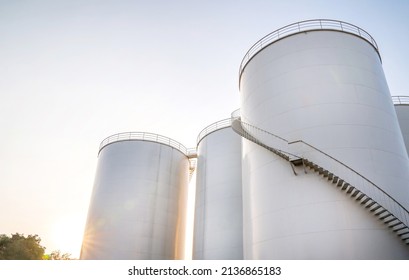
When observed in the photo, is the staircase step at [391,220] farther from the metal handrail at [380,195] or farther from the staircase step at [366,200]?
the staircase step at [366,200]

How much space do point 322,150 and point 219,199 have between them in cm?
1075

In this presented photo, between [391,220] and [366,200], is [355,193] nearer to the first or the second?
[366,200]

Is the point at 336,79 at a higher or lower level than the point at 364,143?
higher

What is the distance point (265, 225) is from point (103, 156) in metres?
17.9

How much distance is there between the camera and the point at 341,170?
11805 mm

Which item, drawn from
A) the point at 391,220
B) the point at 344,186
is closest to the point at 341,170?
the point at 344,186

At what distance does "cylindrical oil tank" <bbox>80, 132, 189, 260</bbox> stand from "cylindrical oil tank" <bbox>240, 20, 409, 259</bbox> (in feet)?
33.9

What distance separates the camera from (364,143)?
12195 millimetres

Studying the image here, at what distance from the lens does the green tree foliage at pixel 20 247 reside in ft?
123

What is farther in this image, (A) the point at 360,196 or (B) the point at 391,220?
(A) the point at 360,196

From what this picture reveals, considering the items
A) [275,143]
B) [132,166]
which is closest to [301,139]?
[275,143]

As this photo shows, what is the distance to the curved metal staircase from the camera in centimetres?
1077
